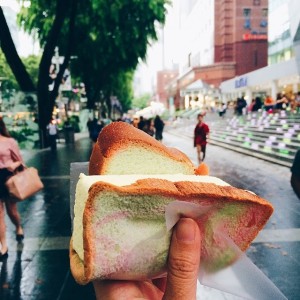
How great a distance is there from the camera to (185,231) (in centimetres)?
96

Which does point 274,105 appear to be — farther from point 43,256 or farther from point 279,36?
point 43,256

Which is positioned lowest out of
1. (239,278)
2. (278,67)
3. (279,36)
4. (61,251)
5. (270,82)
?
(61,251)

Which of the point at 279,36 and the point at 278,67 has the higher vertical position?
the point at 279,36

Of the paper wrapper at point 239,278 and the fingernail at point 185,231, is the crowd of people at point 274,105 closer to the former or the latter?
the paper wrapper at point 239,278

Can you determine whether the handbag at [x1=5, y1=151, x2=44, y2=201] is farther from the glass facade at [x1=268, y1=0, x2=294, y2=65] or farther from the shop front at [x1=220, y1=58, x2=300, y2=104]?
the glass facade at [x1=268, y1=0, x2=294, y2=65]

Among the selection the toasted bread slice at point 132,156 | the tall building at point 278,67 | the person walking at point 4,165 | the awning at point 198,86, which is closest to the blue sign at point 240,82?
the tall building at point 278,67

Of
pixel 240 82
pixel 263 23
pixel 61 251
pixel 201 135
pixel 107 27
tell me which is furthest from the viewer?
pixel 263 23

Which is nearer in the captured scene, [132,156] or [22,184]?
[132,156]

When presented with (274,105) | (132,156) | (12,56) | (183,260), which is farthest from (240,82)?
(183,260)

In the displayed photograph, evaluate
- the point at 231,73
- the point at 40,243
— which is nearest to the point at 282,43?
the point at 231,73

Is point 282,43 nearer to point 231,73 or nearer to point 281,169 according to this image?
point 231,73

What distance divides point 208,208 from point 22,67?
14.9 m

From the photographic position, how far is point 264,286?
3.33 feet

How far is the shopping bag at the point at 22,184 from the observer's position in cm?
492
